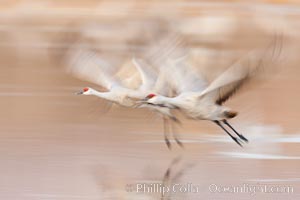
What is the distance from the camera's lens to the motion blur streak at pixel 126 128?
7.29 meters

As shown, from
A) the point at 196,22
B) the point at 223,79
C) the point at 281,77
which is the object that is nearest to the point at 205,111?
the point at 223,79

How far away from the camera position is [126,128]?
9.15 m

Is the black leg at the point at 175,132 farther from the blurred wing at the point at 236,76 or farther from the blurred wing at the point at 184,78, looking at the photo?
the blurred wing at the point at 236,76

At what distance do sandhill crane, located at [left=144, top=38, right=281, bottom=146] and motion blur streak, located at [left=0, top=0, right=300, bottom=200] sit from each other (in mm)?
89

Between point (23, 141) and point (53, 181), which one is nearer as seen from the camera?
point (53, 181)

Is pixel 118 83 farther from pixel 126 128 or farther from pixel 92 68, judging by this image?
pixel 126 128

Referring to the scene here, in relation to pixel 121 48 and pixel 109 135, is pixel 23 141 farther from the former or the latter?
pixel 121 48

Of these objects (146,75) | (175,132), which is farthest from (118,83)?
(175,132)

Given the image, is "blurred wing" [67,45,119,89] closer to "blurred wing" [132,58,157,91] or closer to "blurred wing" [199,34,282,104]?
"blurred wing" [132,58,157,91]

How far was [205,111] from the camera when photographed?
7.64 m

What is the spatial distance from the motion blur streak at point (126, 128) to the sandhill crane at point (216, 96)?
9cm

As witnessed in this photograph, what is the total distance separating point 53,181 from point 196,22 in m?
8.64

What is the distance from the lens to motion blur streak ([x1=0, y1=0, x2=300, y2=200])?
7.29 metres

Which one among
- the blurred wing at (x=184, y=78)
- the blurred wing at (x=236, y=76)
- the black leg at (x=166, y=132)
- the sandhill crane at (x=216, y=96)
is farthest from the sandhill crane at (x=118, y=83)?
the blurred wing at (x=236, y=76)
